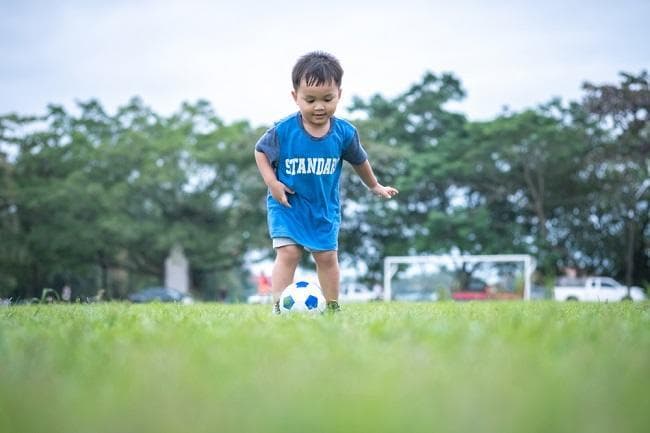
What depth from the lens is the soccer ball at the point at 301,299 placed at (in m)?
4.46

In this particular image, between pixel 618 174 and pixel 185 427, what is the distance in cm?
2945

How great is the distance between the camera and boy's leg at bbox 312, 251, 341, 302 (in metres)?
5.04

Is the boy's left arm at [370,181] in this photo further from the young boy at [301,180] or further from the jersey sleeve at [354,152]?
the young boy at [301,180]

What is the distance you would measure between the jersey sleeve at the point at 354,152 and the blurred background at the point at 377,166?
23.4 m

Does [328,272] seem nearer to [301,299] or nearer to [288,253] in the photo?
[288,253]

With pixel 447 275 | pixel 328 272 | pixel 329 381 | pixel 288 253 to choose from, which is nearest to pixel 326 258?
pixel 328 272

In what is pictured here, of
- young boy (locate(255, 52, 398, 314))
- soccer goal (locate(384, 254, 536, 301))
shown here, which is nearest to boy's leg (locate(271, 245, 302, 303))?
young boy (locate(255, 52, 398, 314))

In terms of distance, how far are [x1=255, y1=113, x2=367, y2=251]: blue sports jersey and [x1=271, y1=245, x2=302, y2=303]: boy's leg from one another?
91mm

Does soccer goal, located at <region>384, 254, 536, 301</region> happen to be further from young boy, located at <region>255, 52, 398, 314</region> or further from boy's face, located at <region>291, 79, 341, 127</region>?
boy's face, located at <region>291, 79, 341, 127</region>

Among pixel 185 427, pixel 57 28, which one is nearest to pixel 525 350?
pixel 185 427

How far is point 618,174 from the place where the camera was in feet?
92.3

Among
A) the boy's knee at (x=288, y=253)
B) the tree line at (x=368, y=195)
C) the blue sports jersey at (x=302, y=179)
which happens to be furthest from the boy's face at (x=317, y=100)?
the tree line at (x=368, y=195)

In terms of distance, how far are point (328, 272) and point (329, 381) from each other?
11.3 feet

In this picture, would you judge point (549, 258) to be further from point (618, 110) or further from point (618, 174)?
point (618, 110)
